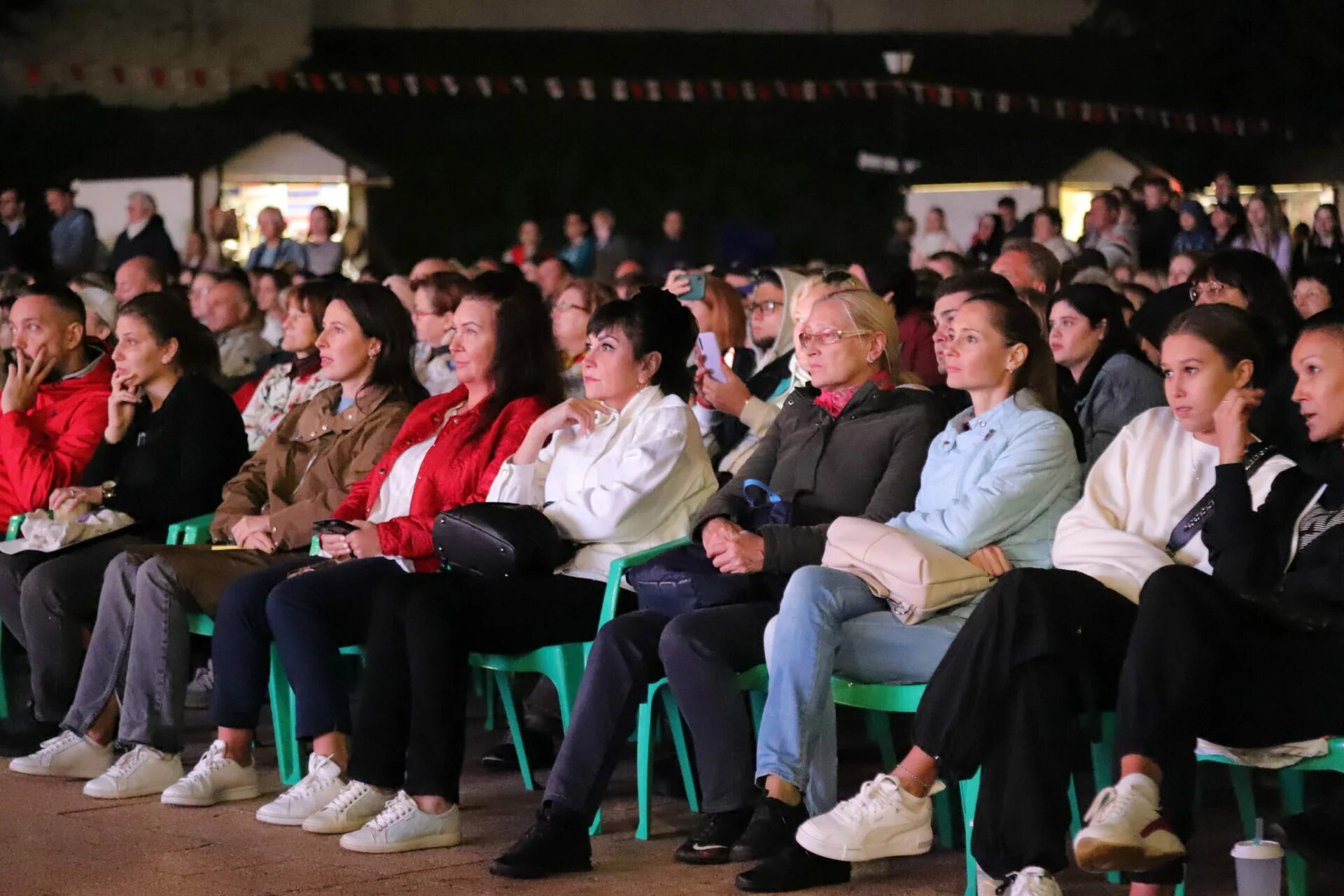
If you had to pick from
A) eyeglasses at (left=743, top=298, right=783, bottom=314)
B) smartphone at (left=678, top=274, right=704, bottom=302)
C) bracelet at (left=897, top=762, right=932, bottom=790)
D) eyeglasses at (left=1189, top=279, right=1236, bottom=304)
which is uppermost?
smartphone at (left=678, top=274, right=704, bottom=302)

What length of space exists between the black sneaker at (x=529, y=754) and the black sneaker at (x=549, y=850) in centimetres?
97

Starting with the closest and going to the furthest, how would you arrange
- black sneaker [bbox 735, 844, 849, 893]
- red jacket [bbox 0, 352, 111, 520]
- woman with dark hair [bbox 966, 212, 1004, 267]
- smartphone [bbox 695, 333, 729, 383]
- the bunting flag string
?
black sneaker [bbox 735, 844, 849, 893], smartphone [bbox 695, 333, 729, 383], red jacket [bbox 0, 352, 111, 520], woman with dark hair [bbox 966, 212, 1004, 267], the bunting flag string

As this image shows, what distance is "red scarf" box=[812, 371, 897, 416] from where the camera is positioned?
4215mm

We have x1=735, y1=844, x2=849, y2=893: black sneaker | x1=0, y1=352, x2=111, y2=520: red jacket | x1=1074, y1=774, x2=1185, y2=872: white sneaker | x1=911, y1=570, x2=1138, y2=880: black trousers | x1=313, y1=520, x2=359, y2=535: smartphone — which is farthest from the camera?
x1=0, y1=352, x2=111, y2=520: red jacket

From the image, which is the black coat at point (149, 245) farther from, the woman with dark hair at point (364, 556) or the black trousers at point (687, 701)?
the black trousers at point (687, 701)

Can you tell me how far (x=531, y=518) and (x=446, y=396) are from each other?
732 millimetres

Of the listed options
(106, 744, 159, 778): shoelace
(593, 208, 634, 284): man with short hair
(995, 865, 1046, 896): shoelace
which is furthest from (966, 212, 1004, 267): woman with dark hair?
(995, 865, 1046, 896): shoelace

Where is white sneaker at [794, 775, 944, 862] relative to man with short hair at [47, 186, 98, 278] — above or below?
below

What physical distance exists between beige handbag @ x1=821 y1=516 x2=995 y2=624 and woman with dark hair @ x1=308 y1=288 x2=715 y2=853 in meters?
0.63

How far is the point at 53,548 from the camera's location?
199 inches

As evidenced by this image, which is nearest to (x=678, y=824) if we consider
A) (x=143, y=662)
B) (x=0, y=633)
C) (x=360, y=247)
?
(x=143, y=662)

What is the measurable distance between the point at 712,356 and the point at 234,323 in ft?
10.4

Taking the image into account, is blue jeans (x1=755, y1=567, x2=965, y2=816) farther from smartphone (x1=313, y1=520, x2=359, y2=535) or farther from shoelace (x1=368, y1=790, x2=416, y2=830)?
smartphone (x1=313, y1=520, x2=359, y2=535)

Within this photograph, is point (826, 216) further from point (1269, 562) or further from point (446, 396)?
point (1269, 562)
